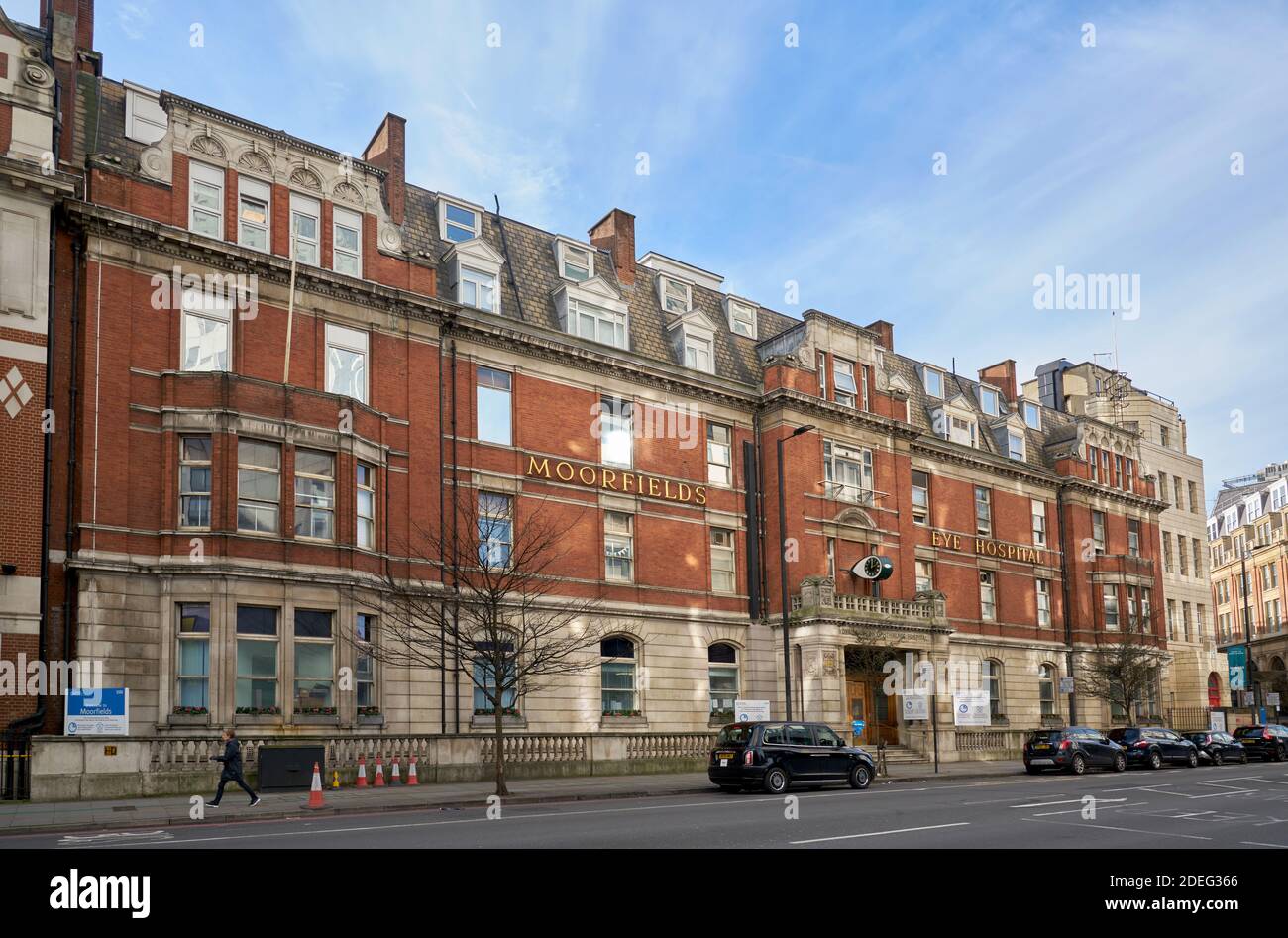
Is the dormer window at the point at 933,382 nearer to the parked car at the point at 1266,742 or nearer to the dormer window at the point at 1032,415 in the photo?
the dormer window at the point at 1032,415

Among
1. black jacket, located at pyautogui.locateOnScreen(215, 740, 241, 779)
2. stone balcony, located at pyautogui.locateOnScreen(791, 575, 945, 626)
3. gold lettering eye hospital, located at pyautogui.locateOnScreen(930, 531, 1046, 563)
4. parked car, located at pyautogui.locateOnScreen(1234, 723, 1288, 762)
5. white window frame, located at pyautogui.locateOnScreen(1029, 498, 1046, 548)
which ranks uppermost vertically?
white window frame, located at pyautogui.locateOnScreen(1029, 498, 1046, 548)

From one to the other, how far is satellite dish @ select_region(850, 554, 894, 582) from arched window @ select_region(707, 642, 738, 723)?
19.5ft

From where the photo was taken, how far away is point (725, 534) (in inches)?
1582

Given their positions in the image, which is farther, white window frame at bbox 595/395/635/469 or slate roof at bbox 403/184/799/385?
white window frame at bbox 595/395/635/469

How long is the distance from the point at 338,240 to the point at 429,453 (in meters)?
6.34

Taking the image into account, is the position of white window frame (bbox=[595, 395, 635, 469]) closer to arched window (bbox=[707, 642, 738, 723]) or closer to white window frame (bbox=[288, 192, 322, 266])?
arched window (bbox=[707, 642, 738, 723])

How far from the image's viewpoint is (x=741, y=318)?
44.3m

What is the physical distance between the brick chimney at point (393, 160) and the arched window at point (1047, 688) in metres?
35.6

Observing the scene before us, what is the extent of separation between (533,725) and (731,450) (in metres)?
12.6

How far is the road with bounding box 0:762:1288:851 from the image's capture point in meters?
15.4

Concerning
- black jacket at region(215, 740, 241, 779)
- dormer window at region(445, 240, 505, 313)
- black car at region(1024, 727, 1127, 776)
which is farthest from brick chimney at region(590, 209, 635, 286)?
black jacket at region(215, 740, 241, 779)

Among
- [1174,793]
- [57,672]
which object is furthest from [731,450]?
[57,672]

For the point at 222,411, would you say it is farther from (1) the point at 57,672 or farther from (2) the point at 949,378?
(2) the point at 949,378

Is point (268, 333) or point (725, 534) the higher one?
point (268, 333)
